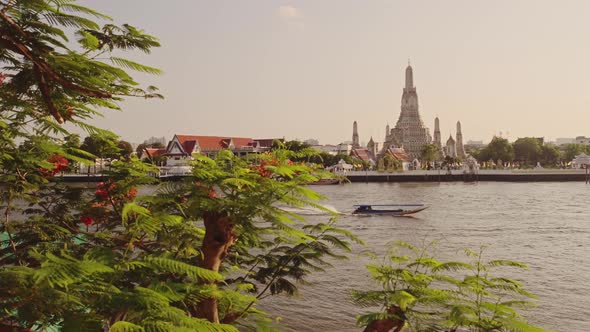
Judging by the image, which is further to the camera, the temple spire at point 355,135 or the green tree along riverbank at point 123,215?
the temple spire at point 355,135

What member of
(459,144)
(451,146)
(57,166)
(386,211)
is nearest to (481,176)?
(386,211)

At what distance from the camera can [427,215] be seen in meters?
38.4

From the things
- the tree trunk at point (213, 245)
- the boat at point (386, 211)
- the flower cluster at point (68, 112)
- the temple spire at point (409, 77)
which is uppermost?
the temple spire at point (409, 77)

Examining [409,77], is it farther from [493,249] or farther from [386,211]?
[493,249]

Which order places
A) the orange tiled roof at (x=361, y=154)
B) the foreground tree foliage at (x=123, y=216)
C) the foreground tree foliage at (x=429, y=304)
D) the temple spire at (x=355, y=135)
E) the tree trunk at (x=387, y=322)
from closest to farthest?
the foreground tree foliage at (x=123, y=216)
the foreground tree foliage at (x=429, y=304)
the tree trunk at (x=387, y=322)
the orange tiled roof at (x=361, y=154)
the temple spire at (x=355, y=135)

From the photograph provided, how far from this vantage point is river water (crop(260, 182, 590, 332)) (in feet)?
45.4

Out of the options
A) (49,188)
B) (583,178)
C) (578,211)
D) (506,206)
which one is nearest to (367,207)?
(506,206)

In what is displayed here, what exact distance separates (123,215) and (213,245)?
1079mm

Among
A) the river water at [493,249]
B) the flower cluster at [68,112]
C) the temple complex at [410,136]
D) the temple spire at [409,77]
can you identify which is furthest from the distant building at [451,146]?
the flower cluster at [68,112]

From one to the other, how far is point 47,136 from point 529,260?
20786mm

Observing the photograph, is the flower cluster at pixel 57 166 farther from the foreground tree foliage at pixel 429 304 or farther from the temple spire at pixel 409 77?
the temple spire at pixel 409 77

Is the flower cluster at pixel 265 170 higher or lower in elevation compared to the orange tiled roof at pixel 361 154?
lower

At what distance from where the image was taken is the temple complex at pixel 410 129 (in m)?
157

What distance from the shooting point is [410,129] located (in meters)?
162
